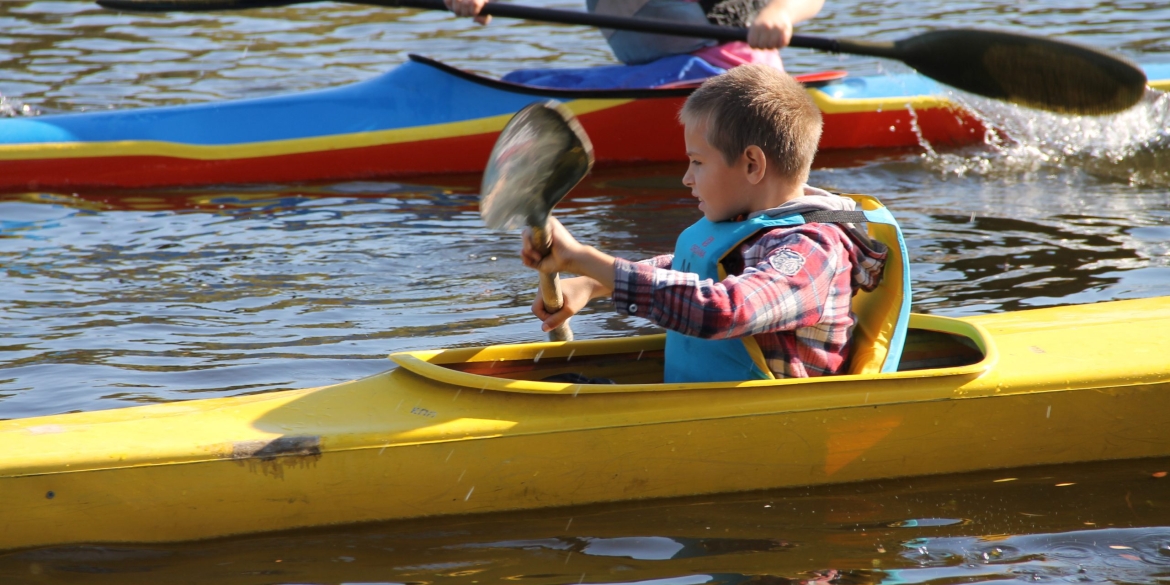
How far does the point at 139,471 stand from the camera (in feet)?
8.30

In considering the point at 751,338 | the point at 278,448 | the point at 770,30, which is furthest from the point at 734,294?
the point at 770,30

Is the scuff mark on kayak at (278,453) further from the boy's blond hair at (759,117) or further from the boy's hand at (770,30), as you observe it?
the boy's hand at (770,30)

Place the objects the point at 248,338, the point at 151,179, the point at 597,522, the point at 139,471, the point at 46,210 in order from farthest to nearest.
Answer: the point at 151,179 → the point at 46,210 → the point at 248,338 → the point at 597,522 → the point at 139,471

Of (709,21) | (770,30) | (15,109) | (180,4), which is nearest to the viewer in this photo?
(770,30)

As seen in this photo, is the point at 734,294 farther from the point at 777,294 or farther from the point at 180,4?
the point at 180,4

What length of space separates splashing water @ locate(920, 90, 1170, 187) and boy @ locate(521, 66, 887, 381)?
3658 millimetres

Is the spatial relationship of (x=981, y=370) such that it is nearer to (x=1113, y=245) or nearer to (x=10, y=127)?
(x=1113, y=245)

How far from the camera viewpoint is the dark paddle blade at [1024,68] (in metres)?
4.34

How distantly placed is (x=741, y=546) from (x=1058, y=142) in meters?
4.50

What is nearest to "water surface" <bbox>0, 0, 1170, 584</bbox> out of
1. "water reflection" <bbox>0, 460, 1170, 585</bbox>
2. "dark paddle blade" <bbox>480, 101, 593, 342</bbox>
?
"water reflection" <bbox>0, 460, 1170, 585</bbox>

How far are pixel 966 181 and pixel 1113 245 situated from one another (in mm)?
1193

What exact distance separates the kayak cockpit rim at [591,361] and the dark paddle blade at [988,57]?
5.73 ft

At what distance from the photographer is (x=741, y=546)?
261 cm

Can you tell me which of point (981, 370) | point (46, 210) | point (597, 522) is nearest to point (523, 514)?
point (597, 522)
